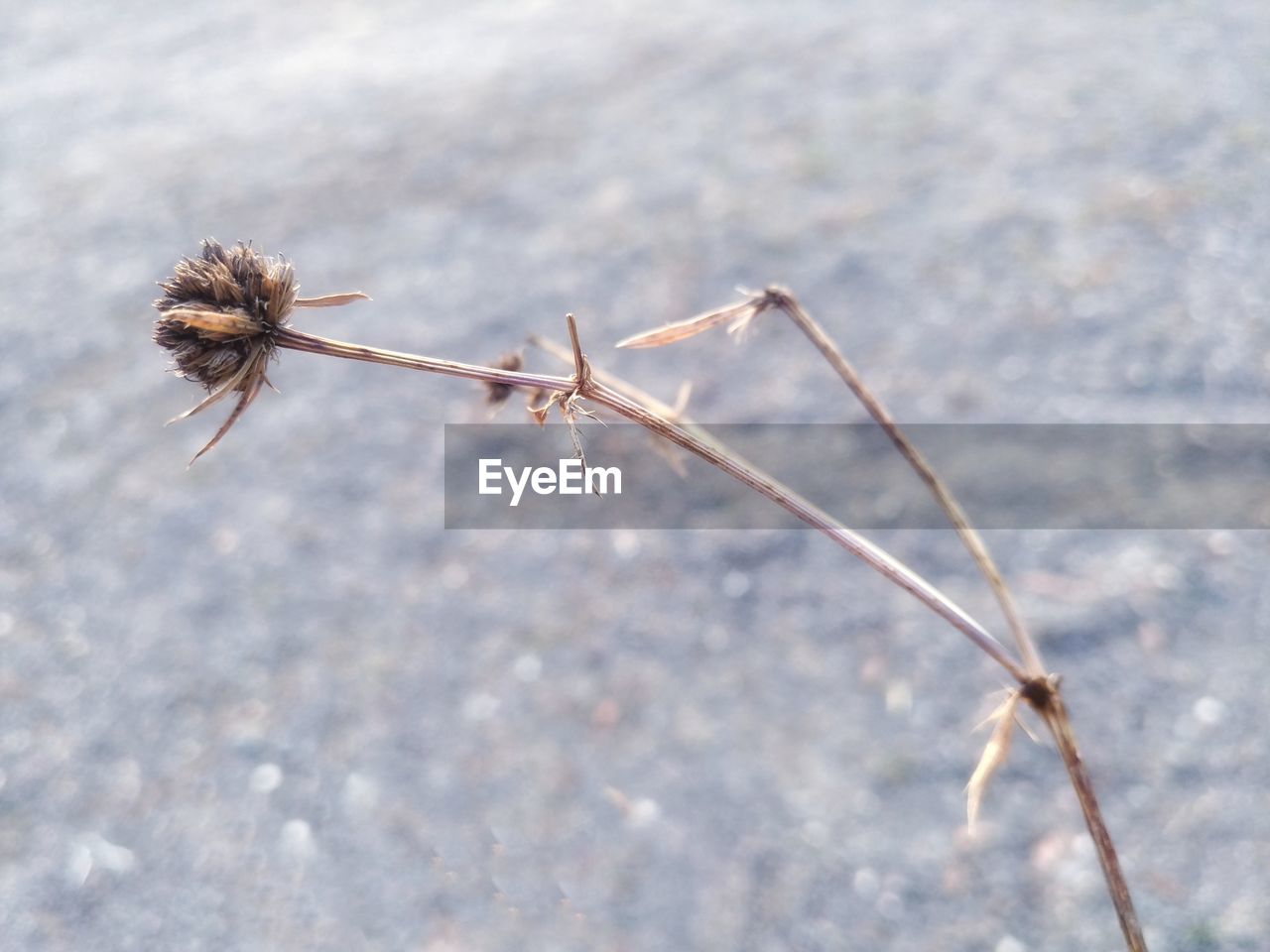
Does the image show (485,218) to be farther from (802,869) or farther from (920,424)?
(802,869)

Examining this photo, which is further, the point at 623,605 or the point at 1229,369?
the point at 1229,369

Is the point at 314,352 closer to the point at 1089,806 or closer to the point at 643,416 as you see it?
the point at 643,416

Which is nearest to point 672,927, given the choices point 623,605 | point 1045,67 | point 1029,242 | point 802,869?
point 802,869

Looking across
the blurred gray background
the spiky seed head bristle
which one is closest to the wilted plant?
the spiky seed head bristle

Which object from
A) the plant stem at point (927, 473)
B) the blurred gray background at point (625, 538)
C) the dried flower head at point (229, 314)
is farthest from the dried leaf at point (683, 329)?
the blurred gray background at point (625, 538)

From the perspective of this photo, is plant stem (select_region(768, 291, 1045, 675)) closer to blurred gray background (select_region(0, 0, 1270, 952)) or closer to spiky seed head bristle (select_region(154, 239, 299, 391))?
spiky seed head bristle (select_region(154, 239, 299, 391))

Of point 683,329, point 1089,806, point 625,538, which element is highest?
point 683,329

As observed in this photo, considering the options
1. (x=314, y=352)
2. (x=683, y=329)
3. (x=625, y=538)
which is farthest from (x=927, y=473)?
(x=625, y=538)
